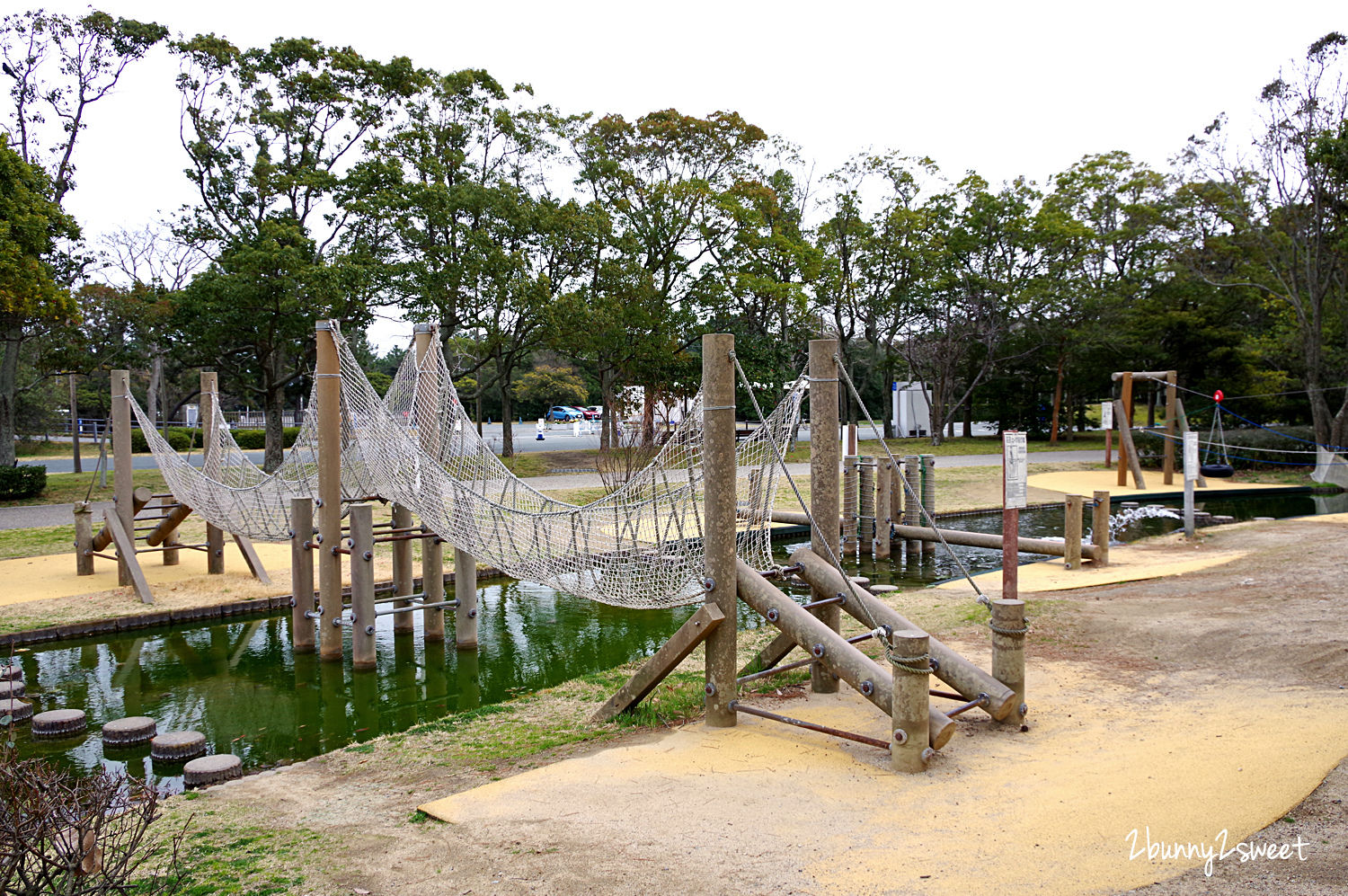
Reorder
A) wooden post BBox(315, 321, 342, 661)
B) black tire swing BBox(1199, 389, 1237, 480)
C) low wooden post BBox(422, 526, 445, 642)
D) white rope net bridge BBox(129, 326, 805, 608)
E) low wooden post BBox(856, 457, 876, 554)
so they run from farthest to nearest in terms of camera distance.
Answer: black tire swing BBox(1199, 389, 1237, 480) < low wooden post BBox(856, 457, 876, 554) < low wooden post BBox(422, 526, 445, 642) < wooden post BBox(315, 321, 342, 661) < white rope net bridge BBox(129, 326, 805, 608)

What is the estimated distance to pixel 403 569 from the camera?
28.1 feet

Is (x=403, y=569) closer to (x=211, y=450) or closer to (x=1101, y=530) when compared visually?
(x=211, y=450)

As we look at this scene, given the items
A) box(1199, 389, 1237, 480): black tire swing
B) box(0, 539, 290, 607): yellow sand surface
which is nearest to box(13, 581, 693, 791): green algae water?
box(0, 539, 290, 607): yellow sand surface

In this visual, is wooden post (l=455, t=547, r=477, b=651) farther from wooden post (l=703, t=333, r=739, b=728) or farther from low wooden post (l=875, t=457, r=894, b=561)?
low wooden post (l=875, t=457, r=894, b=561)

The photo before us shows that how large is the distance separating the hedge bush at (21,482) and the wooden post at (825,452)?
1579 centimetres

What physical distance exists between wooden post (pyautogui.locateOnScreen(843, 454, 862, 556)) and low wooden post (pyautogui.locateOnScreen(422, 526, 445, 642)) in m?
5.77

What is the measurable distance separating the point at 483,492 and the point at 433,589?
1271 millimetres

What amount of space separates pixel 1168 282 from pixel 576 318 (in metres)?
20.1

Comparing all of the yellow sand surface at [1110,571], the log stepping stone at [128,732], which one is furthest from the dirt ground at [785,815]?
the yellow sand surface at [1110,571]

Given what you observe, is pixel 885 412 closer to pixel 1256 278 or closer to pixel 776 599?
pixel 1256 278

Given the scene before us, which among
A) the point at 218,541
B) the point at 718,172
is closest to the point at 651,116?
the point at 718,172

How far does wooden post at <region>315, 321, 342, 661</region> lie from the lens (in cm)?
752

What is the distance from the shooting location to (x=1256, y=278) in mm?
25547

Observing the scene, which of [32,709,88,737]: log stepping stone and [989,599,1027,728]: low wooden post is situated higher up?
[989,599,1027,728]: low wooden post
